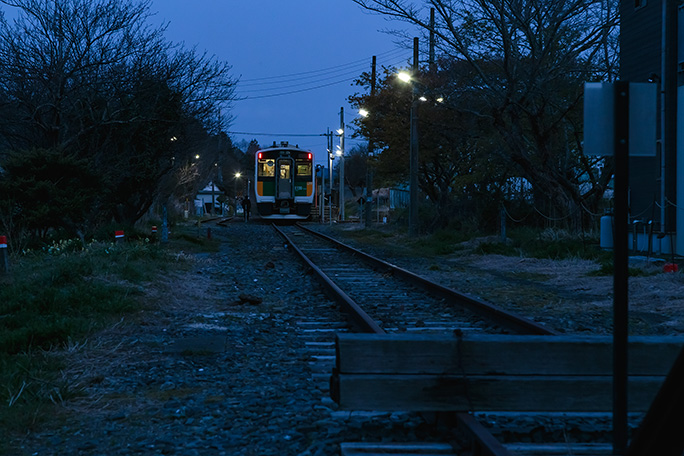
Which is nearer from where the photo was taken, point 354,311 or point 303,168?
point 354,311

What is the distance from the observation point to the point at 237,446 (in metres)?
3.78

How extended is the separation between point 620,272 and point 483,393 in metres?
1.20

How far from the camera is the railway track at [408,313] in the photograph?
5.27m

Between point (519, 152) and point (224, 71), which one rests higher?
point (224, 71)

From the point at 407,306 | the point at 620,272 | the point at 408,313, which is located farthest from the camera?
the point at 407,306

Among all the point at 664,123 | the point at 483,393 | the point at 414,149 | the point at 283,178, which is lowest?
the point at 483,393

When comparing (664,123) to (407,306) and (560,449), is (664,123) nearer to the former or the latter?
(407,306)

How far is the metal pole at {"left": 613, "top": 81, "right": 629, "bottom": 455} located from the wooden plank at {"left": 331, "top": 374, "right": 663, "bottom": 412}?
0.89 meters

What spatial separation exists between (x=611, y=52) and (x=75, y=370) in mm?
22759

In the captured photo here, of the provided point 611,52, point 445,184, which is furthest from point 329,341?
point 445,184

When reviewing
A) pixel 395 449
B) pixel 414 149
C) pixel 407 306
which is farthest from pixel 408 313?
pixel 414 149

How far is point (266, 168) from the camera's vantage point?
35.5m

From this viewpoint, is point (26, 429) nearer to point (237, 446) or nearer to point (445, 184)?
point (237, 446)

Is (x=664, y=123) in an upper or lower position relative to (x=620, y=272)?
upper
